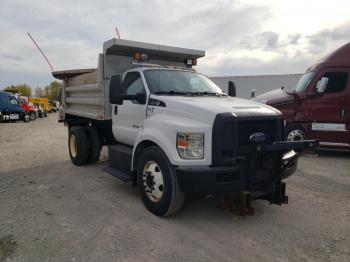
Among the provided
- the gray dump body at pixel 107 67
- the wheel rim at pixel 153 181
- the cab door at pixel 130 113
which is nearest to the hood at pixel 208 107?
the cab door at pixel 130 113

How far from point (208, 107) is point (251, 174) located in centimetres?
99

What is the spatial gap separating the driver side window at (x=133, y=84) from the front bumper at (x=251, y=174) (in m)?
1.89

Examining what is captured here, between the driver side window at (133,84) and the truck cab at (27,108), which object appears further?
the truck cab at (27,108)

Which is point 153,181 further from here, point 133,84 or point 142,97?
point 133,84

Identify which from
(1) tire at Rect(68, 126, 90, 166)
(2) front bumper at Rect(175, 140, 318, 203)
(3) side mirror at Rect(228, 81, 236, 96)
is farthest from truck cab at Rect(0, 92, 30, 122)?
(2) front bumper at Rect(175, 140, 318, 203)

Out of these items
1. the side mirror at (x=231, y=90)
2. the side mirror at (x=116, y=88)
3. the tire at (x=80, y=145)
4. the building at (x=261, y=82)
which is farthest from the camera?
the building at (x=261, y=82)

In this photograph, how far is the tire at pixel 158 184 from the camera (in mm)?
4113

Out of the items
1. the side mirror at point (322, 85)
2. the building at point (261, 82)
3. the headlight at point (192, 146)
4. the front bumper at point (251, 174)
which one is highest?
the building at point (261, 82)

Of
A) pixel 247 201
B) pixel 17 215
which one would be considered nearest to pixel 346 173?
pixel 247 201

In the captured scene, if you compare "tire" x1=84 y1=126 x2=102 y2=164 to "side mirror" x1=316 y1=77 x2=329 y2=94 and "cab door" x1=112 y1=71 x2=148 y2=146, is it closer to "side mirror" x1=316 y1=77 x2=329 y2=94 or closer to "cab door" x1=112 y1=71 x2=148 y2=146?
"cab door" x1=112 y1=71 x2=148 y2=146

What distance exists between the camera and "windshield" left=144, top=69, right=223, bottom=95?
500cm

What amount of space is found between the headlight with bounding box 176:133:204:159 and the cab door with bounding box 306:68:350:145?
6543 millimetres

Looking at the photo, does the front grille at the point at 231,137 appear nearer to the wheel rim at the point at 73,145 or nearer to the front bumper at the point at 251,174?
the front bumper at the point at 251,174

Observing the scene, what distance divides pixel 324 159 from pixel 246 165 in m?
5.85
